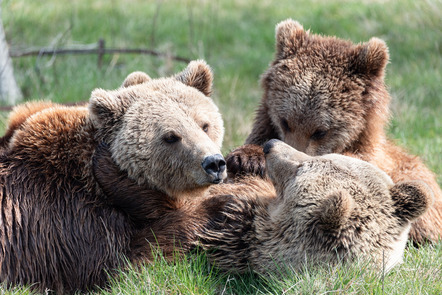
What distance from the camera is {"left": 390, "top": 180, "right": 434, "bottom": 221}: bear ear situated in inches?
170

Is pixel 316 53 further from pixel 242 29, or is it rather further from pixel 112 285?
pixel 242 29

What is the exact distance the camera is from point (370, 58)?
5750 millimetres

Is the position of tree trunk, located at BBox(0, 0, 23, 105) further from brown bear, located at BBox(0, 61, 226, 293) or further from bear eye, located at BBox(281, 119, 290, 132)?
bear eye, located at BBox(281, 119, 290, 132)

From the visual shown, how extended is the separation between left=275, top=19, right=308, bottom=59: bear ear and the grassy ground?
68.6 inches

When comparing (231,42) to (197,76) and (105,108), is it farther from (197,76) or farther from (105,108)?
(105,108)

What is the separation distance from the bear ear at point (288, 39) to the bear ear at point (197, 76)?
103cm

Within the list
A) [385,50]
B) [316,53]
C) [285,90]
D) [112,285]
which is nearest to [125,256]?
[112,285]

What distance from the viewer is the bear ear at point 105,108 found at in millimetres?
4922

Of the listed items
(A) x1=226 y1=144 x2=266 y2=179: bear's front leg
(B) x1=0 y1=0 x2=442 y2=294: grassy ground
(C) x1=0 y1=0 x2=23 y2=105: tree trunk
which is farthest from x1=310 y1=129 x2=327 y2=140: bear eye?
(C) x1=0 y1=0 x2=23 y2=105: tree trunk

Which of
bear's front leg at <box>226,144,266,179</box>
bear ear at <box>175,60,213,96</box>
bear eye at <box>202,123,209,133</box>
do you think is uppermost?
bear ear at <box>175,60,213,96</box>

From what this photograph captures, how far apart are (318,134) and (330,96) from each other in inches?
14.9

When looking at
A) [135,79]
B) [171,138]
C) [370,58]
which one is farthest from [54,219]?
[370,58]

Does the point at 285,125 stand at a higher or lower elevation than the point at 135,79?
lower

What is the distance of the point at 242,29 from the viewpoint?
12.9 meters
